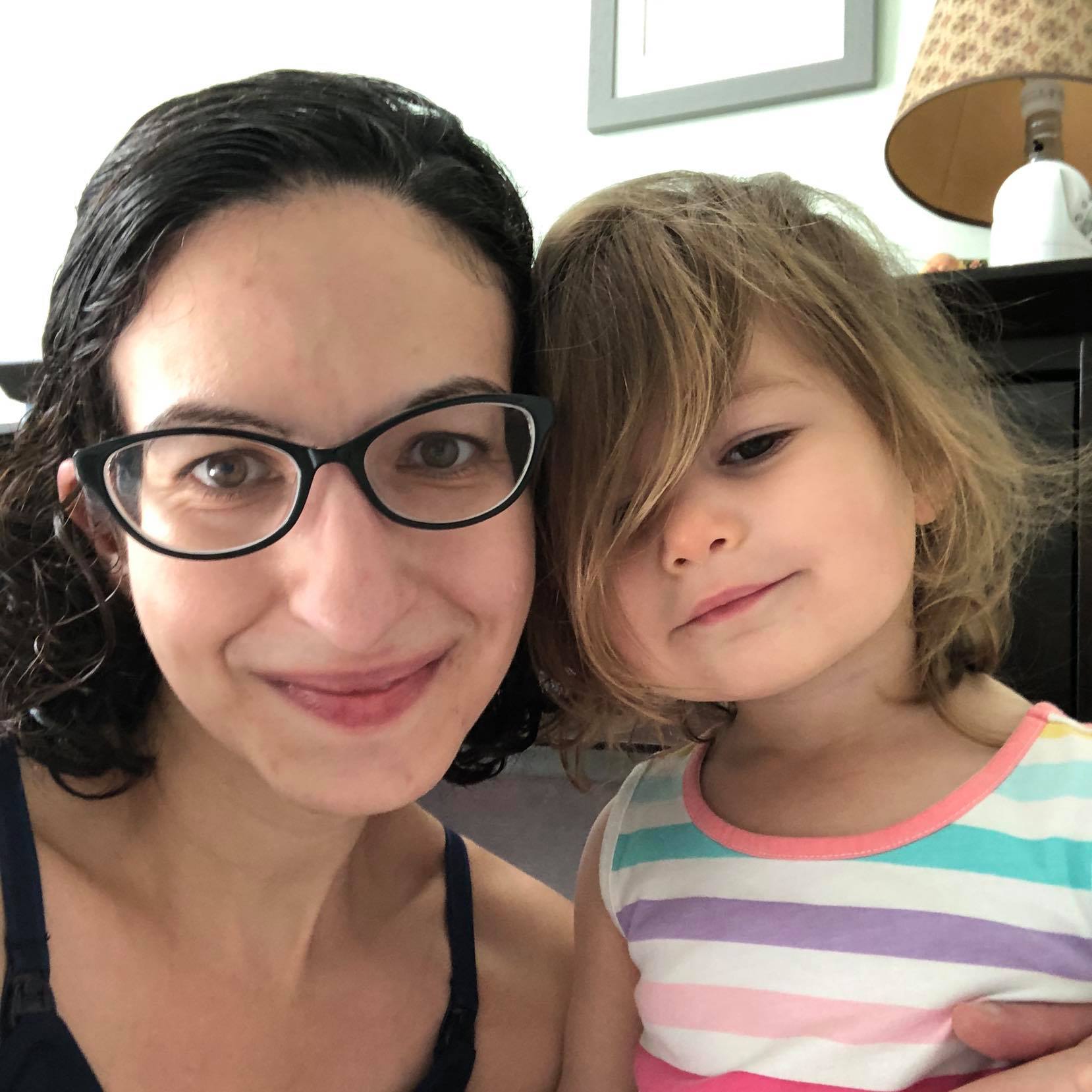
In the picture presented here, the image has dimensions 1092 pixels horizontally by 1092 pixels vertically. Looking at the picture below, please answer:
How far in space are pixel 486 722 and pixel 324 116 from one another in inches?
26.2

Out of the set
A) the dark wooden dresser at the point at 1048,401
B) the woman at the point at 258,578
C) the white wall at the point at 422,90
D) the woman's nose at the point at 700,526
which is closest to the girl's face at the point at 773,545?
the woman's nose at the point at 700,526

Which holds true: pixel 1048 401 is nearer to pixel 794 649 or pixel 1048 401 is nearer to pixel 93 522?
pixel 794 649

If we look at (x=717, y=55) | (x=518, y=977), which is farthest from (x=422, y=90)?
(x=518, y=977)

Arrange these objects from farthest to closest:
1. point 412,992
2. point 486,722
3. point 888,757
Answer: point 486,722
point 412,992
point 888,757

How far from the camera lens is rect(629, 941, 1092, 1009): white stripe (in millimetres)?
714

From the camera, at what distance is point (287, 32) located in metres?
2.21

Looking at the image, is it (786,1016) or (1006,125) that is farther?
(1006,125)

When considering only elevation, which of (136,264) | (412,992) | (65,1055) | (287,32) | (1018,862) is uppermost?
(287,32)

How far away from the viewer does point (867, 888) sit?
78cm

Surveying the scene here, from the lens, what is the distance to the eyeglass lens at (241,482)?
666 mm

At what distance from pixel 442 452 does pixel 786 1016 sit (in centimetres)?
54

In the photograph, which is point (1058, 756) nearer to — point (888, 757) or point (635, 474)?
point (888, 757)

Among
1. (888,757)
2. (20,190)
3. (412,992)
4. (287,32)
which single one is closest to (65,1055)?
(412,992)

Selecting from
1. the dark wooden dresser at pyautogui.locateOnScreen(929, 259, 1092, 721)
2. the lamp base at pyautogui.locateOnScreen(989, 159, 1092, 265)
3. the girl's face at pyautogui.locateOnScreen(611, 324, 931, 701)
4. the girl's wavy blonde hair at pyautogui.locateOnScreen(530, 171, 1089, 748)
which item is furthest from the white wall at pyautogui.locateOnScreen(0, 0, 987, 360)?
the girl's face at pyautogui.locateOnScreen(611, 324, 931, 701)
